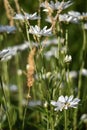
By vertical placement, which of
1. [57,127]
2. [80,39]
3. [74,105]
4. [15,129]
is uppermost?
[74,105]

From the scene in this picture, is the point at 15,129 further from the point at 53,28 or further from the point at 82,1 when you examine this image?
the point at 82,1

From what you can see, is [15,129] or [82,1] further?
[82,1]

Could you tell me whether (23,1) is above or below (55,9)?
below

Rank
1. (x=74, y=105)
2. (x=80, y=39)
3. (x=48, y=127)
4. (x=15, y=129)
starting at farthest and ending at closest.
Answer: (x=80, y=39)
(x=15, y=129)
(x=48, y=127)
(x=74, y=105)

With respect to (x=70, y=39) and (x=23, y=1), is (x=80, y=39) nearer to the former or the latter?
(x=70, y=39)

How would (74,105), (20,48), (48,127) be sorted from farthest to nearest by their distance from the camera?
(20,48)
(48,127)
(74,105)

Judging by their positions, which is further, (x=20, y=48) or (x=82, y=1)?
(x=82, y=1)

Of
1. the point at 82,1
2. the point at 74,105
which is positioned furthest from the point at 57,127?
the point at 82,1

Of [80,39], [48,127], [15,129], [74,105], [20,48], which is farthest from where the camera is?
[80,39]

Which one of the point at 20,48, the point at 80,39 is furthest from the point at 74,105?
the point at 80,39
